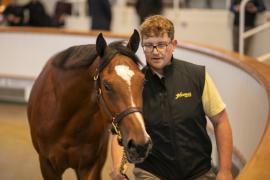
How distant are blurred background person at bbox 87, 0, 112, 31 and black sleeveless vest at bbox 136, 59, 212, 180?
525 cm

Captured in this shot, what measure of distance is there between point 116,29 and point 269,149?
7.47 meters

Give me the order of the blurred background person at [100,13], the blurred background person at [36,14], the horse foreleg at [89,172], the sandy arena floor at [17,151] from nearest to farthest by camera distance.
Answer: the horse foreleg at [89,172] < the sandy arena floor at [17,151] < the blurred background person at [100,13] < the blurred background person at [36,14]

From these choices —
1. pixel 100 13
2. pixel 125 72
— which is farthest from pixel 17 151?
pixel 125 72

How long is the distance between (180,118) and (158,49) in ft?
1.04

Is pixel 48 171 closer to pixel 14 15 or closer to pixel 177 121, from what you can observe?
pixel 177 121

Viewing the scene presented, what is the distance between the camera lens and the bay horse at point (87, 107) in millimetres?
1893

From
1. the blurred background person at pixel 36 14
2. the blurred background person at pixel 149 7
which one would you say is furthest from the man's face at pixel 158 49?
the blurred background person at pixel 36 14

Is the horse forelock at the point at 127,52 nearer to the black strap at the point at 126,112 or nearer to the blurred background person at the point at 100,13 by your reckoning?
the black strap at the point at 126,112

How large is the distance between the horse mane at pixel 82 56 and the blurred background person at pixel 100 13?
4.66m

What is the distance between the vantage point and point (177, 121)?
83.6 inches

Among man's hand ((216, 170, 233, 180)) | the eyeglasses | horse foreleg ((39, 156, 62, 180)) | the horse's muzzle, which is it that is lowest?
horse foreleg ((39, 156, 62, 180))

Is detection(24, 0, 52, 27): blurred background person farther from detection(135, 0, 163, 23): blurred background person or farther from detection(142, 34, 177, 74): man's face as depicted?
detection(142, 34, 177, 74): man's face

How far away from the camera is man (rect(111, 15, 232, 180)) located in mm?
2129

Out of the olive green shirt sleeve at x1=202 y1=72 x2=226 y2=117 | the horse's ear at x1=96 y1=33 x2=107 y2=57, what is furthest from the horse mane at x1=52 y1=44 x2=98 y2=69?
the olive green shirt sleeve at x1=202 y1=72 x2=226 y2=117
